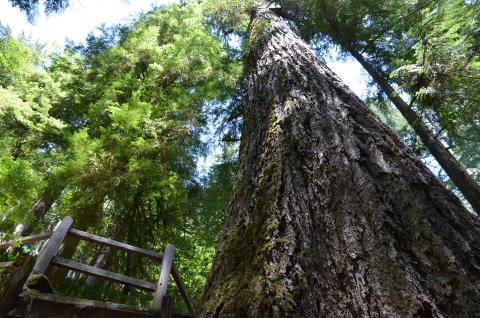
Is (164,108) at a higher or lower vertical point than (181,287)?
higher

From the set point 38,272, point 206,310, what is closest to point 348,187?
point 206,310

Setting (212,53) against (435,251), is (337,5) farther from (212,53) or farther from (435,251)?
(435,251)

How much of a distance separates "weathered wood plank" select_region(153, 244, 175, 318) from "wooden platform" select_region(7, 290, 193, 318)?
18.6 inches

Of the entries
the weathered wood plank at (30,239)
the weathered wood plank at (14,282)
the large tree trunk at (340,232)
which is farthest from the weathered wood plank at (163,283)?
the large tree trunk at (340,232)

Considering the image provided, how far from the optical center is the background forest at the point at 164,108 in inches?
197

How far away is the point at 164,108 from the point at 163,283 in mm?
4487

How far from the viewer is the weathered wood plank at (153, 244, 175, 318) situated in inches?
147

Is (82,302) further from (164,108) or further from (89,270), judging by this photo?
(164,108)

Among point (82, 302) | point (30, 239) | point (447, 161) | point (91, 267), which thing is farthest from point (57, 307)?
point (447, 161)

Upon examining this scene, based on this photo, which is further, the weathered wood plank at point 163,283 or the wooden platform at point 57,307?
the weathered wood plank at point 163,283

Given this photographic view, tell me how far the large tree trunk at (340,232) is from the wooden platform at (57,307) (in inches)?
79.8

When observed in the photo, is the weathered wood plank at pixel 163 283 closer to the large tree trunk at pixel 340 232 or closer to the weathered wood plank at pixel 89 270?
the weathered wood plank at pixel 89 270

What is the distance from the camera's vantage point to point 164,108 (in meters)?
7.52

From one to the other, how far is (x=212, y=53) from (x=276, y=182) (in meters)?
7.56
